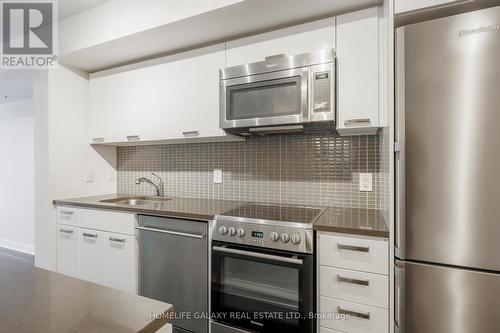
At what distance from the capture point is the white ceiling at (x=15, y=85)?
8.50 ft

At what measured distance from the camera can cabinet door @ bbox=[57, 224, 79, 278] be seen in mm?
2260

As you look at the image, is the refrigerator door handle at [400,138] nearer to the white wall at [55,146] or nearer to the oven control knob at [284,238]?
the oven control knob at [284,238]

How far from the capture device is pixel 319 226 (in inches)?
54.9

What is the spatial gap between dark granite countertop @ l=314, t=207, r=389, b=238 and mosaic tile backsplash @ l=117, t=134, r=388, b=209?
5.0 inches

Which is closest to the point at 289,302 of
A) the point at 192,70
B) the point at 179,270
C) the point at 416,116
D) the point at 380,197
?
the point at 179,270

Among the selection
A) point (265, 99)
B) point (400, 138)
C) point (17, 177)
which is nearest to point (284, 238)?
point (400, 138)

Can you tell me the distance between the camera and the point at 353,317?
1.34 m

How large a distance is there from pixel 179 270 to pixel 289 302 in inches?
29.8

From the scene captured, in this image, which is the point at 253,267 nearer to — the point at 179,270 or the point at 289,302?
the point at 289,302

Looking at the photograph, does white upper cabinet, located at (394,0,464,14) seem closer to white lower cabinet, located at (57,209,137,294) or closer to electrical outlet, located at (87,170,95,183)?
white lower cabinet, located at (57,209,137,294)

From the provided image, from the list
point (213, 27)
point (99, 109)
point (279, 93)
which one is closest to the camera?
point (279, 93)

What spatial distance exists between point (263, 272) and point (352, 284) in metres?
0.49

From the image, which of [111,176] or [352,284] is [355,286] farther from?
[111,176]

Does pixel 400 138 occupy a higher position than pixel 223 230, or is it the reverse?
pixel 400 138
